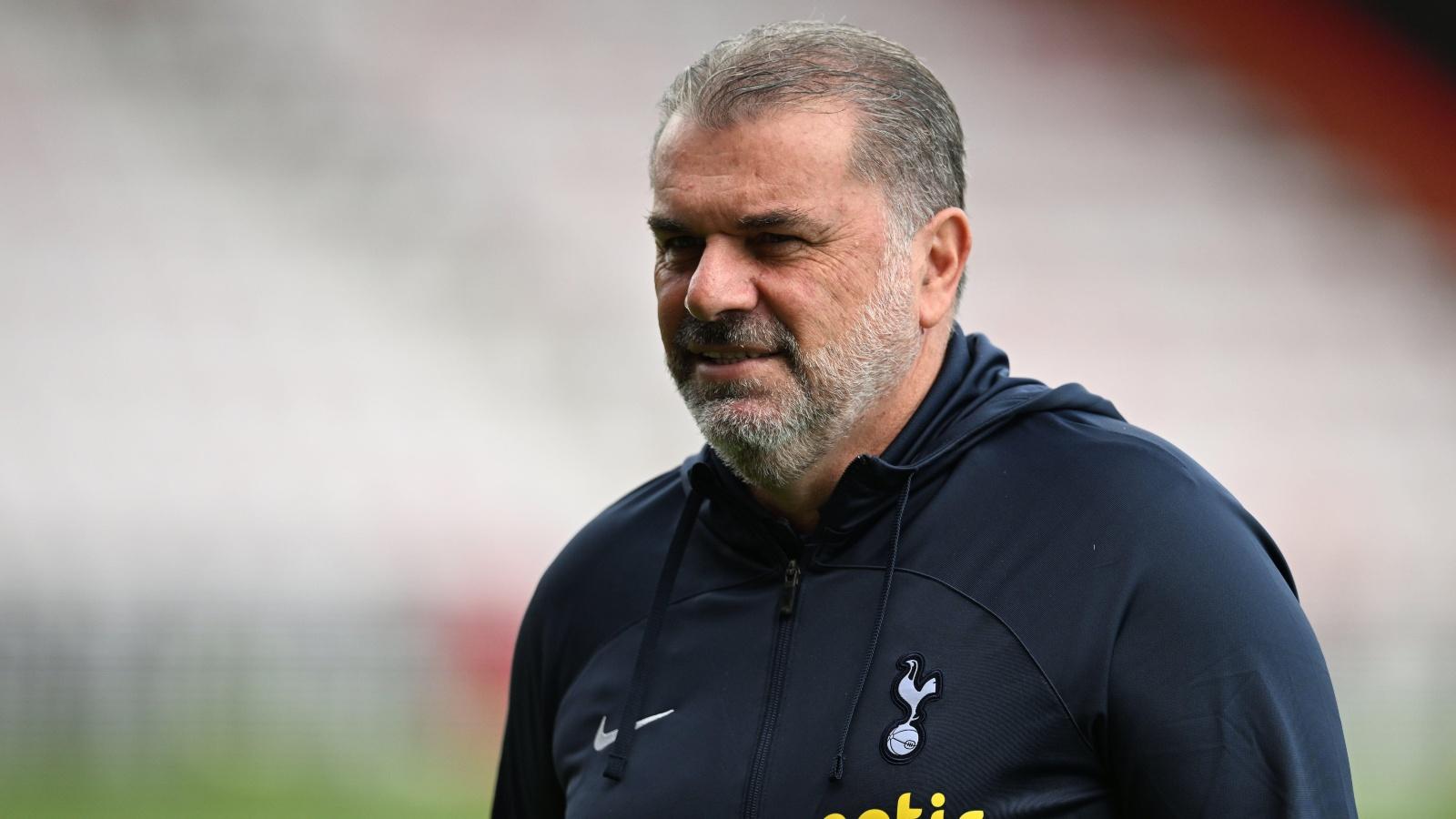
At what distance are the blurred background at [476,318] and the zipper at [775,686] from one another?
4.44 metres

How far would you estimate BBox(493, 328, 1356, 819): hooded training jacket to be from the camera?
1499 mm

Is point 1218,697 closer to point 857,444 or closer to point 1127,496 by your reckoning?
point 1127,496

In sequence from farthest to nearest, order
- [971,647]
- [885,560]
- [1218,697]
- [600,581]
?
[600,581] < [885,560] < [971,647] < [1218,697]

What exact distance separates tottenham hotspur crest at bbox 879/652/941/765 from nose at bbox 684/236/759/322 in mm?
409

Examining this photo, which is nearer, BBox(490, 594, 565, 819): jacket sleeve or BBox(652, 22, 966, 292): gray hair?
BBox(652, 22, 966, 292): gray hair

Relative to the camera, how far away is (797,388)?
1737 mm

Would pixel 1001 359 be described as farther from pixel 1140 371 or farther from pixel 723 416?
pixel 1140 371

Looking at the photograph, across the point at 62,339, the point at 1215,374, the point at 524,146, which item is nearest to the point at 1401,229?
the point at 1215,374

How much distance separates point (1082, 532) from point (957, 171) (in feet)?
1.61

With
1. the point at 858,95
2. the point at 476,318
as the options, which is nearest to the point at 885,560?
the point at 858,95

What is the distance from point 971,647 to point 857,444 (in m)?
0.30

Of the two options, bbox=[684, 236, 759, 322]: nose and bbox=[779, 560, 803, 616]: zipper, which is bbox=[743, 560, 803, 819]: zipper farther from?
bbox=[684, 236, 759, 322]: nose

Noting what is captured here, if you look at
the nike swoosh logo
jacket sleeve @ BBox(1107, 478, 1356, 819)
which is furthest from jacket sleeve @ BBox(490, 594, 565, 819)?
jacket sleeve @ BBox(1107, 478, 1356, 819)

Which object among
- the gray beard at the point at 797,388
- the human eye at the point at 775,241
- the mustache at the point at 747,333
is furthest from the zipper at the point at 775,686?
the human eye at the point at 775,241
